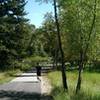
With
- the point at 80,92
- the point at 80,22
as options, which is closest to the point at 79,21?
the point at 80,22

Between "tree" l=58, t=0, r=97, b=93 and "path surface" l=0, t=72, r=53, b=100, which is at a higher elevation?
"tree" l=58, t=0, r=97, b=93

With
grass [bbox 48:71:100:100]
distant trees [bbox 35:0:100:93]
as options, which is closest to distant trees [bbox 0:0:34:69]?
grass [bbox 48:71:100:100]

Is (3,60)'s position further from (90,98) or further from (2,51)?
(90,98)

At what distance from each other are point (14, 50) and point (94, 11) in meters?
50.1

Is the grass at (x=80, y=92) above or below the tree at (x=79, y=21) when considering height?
below

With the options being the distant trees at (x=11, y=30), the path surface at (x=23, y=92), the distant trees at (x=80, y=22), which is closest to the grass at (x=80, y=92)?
the distant trees at (x=80, y=22)

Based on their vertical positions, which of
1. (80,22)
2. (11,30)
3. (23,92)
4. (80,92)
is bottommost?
(23,92)

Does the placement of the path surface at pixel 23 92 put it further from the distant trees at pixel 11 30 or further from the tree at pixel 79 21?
the distant trees at pixel 11 30

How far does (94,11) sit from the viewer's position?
24.8 metres

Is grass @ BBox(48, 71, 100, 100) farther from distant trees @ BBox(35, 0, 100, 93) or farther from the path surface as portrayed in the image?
the path surface

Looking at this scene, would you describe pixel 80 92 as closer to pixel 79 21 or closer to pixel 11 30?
pixel 79 21

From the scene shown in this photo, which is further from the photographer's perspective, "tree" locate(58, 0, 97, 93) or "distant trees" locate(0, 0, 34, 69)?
"distant trees" locate(0, 0, 34, 69)

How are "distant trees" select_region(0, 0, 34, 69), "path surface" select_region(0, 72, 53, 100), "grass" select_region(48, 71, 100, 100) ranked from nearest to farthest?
"grass" select_region(48, 71, 100, 100)
"path surface" select_region(0, 72, 53, 100)
"distant trees" select_region(0, 0, 34, 69)

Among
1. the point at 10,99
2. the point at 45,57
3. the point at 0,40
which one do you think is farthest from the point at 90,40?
the point at 45,57
